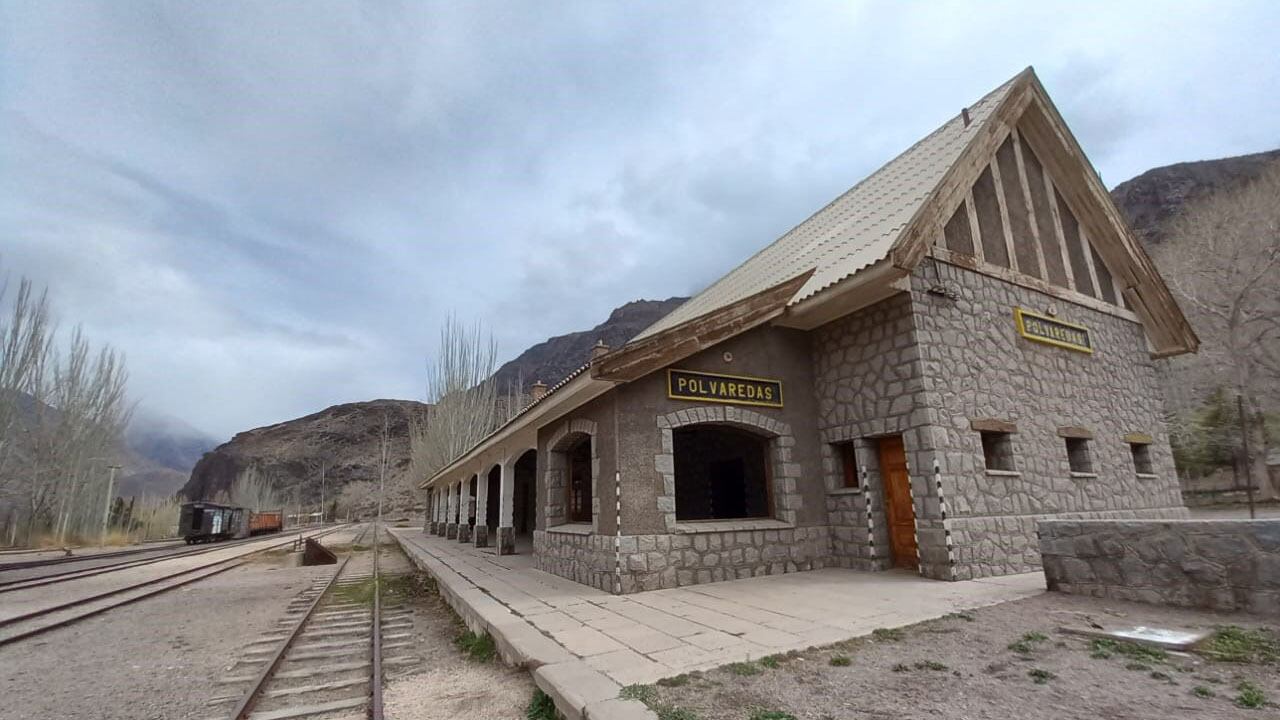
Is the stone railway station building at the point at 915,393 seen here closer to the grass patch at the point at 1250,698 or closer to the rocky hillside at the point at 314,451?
the grass patch at the point at 1250,698

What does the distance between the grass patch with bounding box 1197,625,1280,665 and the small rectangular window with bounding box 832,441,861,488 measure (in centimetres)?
456

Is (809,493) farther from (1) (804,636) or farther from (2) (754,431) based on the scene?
(1) (804,636)

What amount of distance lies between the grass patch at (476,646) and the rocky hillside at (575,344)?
8660cm

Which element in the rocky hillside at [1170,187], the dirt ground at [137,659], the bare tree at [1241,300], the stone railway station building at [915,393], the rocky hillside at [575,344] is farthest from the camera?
the rocky hillside at [575,344]

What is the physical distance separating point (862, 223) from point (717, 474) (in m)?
6.95

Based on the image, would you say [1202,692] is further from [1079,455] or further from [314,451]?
[314,451]

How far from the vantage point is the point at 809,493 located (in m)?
8.59

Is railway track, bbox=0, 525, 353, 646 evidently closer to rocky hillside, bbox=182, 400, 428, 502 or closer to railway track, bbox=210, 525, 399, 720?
railway track, bbox=210, 525, 399, 720

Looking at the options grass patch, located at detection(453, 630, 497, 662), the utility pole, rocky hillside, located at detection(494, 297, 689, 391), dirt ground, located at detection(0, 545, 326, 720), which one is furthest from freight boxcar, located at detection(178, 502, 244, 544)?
rocky hillside, located at detection(494, 297, 689, 391)

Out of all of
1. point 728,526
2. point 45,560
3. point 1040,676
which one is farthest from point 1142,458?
point 45,560

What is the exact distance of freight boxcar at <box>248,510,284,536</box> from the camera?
38.2 metres

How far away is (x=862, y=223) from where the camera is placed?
10000mm

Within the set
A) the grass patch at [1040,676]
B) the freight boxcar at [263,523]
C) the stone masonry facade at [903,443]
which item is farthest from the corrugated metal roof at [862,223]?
the freight boxcar at [263,523]

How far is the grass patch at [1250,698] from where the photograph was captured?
296cm
